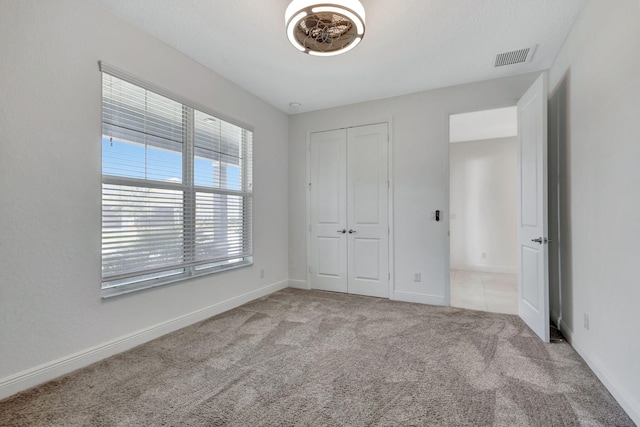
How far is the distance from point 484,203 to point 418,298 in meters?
3.22

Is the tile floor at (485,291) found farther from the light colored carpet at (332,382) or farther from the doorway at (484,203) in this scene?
the light colored carpet at (332,382)

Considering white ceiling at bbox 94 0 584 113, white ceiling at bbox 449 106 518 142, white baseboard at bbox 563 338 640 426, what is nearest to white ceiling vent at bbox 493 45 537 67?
white ceiling at bbox 94 0 584 113

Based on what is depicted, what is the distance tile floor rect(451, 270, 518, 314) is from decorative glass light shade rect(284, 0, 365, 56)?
319 centimetres

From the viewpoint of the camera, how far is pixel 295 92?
3680 millimetres

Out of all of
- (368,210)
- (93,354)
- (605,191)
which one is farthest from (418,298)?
(93,354)

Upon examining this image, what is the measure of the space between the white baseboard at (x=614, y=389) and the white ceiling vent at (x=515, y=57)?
263 centimetres

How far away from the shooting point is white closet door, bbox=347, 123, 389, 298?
3.91 metres

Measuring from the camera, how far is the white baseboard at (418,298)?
356 centimetres

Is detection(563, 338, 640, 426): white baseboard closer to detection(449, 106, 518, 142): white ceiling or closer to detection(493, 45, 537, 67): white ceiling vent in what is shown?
detection(493, 45, 537, 67): white ceiling vent

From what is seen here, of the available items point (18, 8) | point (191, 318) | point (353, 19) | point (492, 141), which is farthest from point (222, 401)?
point (492, 141)

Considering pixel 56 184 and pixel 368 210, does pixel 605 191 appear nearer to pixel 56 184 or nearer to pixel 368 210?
pixel 368 210

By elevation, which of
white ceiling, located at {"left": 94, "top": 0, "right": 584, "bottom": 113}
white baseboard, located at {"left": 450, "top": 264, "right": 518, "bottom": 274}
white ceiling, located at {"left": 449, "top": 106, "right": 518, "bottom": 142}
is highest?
white ceiling, located at {"left": 94, "top": 0, "right": 584, "bottom": 113}

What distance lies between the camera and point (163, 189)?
8.73ft

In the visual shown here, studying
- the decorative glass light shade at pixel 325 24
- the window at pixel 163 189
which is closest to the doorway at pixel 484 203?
the decorative glass light shade at pixel 325 24
